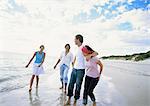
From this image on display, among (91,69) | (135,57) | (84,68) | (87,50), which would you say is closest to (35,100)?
(84,68)

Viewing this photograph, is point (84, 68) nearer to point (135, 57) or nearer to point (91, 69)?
point (91, 69)

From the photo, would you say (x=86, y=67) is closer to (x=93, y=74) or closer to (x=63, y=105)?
(x=93, y=74)

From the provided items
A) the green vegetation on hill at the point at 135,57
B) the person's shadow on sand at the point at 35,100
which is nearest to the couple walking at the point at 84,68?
the person's shadow on sand at the point at 35,100

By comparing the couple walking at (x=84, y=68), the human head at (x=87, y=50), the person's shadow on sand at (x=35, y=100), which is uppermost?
the human head at (x=87, y=50)

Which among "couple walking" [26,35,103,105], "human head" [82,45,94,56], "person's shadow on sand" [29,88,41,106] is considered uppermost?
"human head" [82,45,94,56]

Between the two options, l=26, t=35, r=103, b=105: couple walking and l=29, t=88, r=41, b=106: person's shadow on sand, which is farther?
l=29, t=88, r=41, b=106: person's shadow on sand

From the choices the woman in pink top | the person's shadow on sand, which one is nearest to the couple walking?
the woman in pink top

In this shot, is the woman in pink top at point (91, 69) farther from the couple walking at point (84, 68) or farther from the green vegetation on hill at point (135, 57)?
the green vegetation on hill at point (135, 57)

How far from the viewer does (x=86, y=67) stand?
246 inches

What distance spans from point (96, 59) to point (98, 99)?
1715mm

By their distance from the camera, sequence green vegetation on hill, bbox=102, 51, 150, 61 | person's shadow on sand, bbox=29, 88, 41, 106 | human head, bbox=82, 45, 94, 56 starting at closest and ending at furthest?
1. human head, bbox=82, 45, 94, 56
2. person's shadow on sand, bbox=29, 88, 41, 106
3. green vegetation on hill, bbox=102, 51, 150, 61

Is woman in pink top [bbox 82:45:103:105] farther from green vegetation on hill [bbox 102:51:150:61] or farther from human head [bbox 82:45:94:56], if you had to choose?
green vegetation on hill [bbox 102:51:150:61]

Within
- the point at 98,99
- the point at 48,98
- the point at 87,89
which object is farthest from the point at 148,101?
the point at 48,98

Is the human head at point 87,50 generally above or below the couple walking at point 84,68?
above
